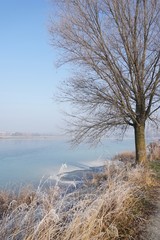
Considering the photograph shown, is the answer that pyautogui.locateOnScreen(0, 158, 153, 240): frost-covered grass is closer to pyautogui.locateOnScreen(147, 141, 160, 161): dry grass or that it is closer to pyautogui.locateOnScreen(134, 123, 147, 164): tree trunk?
pyautogui.locateOnScreen(134, 123, 147, 164): tree trunk

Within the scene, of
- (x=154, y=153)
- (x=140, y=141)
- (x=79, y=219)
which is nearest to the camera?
(x=79, y=219)

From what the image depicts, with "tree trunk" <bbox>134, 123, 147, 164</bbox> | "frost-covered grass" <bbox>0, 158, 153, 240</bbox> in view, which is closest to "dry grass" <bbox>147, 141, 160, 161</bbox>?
"tree trunk" <bbox>134, 123, 147, 164</bbox>

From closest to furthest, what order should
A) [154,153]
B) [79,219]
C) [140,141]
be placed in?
[79,219]
[140,141]
[154,153]

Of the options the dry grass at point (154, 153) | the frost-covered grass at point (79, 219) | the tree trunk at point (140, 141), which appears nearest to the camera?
the frost-covered grass at point (79, 219)

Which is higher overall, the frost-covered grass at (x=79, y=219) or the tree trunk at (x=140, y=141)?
the tree trunk at (x=140, y=141)

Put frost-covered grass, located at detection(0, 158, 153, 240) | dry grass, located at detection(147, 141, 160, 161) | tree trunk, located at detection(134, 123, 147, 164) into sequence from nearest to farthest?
frost-covered grass, located at detection(0, 158, 153, 240) < tree trunk, located at detection(134, 123, 147, 164) < dry grass, located at detection(147, 141, 160, 161)

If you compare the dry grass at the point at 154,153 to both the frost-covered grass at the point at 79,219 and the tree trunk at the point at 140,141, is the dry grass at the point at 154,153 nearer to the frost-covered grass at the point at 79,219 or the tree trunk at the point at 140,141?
the tree trunk at the point at 140,141

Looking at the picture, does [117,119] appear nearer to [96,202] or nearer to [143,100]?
[143,100]

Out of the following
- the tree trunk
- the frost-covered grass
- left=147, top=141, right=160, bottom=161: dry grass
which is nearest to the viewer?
the frost-covered grass

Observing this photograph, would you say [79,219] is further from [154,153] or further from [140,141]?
[154,153]

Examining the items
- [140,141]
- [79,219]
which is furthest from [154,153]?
[79,219]

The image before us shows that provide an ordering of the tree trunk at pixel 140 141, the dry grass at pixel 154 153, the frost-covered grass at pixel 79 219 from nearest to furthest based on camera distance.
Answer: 1. the frost-covered grass at pixel 79 219
2. the tree trunk at pixel 140 141
3. the dry grass at pixel 154 153

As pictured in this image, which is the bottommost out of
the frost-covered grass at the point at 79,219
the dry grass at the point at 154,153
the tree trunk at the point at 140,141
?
the frost-covered grass at the point at 79,219

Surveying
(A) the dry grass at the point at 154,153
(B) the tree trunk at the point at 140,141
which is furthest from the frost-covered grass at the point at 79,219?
(A) the dry grass at the point at 154,153
